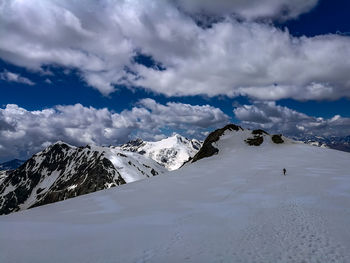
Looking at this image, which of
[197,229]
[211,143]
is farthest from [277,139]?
[197,229]

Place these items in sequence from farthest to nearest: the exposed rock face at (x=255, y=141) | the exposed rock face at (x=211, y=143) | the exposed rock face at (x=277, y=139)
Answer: the exposed rock face at (x=277, y=139) → the exposed rock face at (x=255, y=141) → the exposed rock face at (x=211, y=143)

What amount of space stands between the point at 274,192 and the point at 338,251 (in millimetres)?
12107

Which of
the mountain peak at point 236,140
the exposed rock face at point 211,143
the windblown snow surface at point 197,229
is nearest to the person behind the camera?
the windblown snow surface at point 197,229

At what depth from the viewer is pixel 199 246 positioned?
34.2 feet

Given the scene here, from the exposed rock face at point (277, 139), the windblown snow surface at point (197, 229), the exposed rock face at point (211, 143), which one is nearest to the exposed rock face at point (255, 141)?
the exposed rock face at point (277, 139)

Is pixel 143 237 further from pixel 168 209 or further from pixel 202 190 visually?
pixel 202 190

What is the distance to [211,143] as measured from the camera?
72125mm

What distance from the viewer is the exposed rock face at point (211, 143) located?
221 ft

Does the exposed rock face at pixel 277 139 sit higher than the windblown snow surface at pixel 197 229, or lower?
higher

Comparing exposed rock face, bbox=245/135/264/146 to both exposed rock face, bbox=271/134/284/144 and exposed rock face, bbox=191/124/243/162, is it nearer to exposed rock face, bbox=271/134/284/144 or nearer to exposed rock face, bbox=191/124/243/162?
exposed rock face, bbox=271/134/284/144

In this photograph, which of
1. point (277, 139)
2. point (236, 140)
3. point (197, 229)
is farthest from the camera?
point (236, 140)

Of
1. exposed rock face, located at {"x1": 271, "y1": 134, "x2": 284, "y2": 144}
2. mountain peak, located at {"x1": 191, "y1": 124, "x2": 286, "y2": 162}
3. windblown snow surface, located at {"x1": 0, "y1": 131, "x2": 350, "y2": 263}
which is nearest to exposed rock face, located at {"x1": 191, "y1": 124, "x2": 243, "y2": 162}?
mountain peak, located at {"x1": 191, "y1": 124, "x2": 286, "y2": 162}

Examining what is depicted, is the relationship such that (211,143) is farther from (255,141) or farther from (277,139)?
(277,139)

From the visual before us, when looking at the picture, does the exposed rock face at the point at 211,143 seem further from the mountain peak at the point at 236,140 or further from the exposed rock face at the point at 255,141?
the exposed rock face at the point at 255,141
